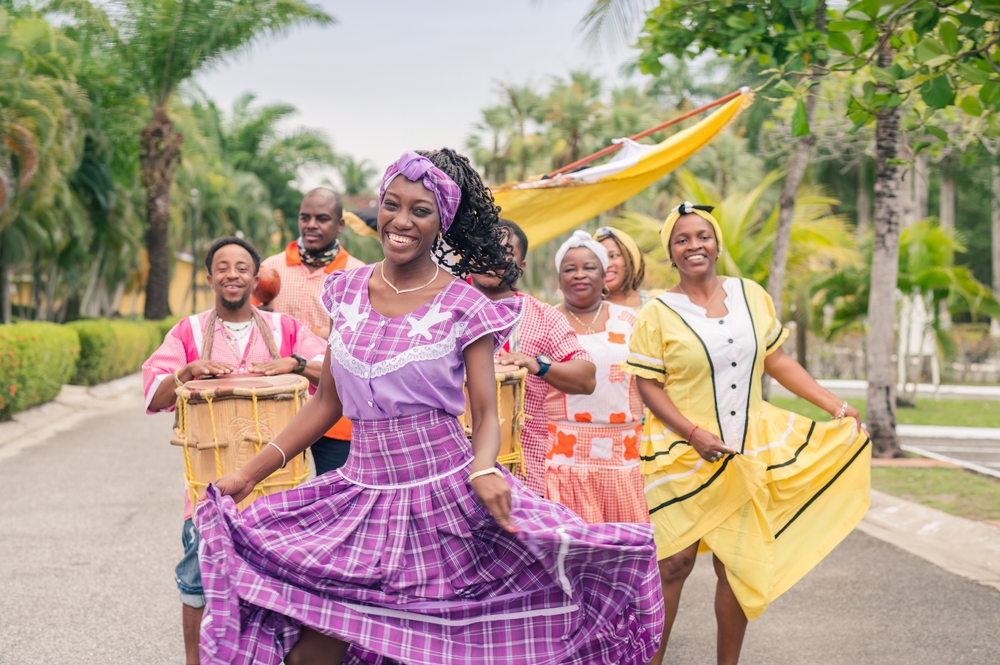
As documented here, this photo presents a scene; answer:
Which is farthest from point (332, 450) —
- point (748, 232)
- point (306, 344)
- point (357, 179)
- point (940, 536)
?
point (357, 179)

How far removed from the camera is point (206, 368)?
159 inches

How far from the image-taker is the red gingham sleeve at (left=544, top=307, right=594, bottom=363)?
4527 millimetres

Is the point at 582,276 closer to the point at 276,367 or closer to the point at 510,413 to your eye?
the point at 510,413

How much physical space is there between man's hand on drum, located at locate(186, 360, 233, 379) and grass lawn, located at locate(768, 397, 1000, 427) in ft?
40.0

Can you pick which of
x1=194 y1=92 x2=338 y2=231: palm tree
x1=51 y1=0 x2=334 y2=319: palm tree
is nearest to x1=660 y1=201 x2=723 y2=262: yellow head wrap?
x1=51 y1=0 x2=334 y2=319: palm tree

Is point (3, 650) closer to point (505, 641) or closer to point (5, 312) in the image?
point (505, 641)

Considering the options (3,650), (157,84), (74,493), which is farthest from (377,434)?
(157,84)

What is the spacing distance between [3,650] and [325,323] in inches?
87.2

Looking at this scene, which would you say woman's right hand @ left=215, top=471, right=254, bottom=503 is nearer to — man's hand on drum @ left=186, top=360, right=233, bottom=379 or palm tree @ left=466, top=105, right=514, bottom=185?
man's hand on drum @ left=186, top=360, right=233, bottom=379

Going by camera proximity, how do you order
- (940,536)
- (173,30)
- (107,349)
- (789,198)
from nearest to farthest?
(940,536) < (789,198) < (107,349) < (173,30)

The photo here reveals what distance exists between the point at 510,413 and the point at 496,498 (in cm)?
160

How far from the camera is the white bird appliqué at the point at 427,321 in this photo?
3.01 meters

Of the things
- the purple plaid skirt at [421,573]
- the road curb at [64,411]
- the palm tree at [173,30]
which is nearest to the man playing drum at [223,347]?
the purple plaid skirt at [421,573]

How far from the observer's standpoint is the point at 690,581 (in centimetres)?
642
